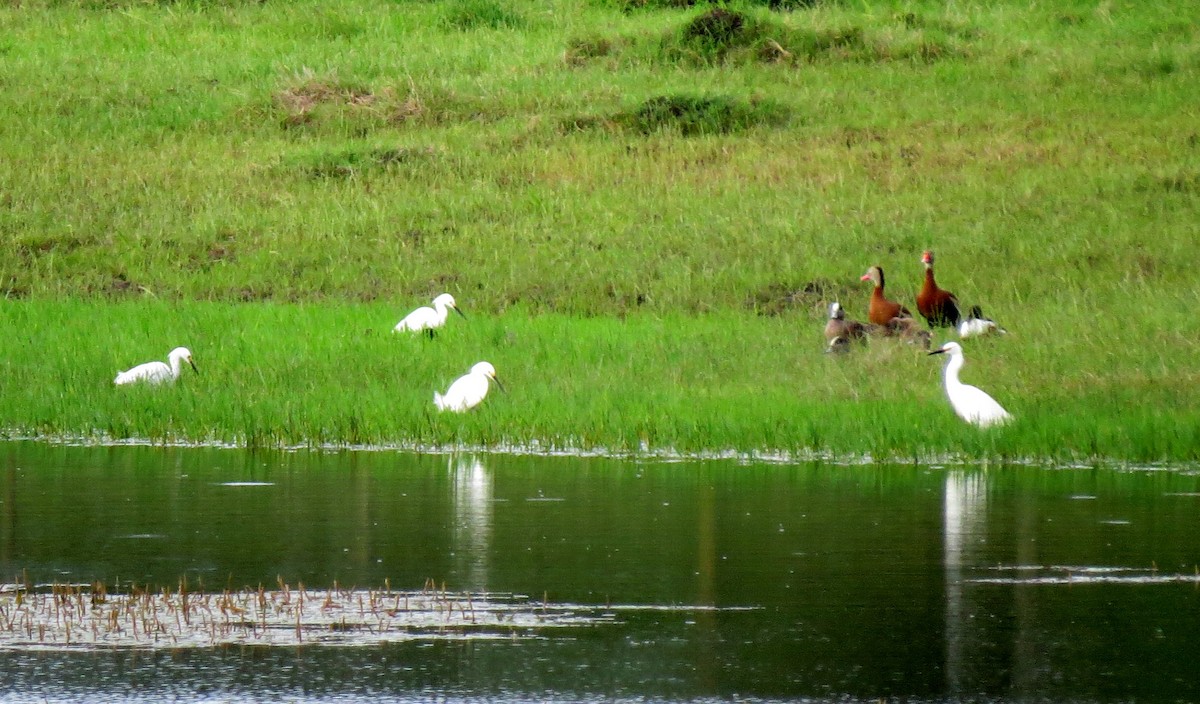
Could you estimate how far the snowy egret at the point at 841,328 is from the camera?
58.9ft

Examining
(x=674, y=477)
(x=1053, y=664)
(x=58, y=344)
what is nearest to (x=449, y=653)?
(x=1053, y=664)

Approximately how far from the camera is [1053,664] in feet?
25.1

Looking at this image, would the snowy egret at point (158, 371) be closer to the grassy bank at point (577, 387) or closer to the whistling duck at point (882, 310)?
the grassy bank at point (577, 387)

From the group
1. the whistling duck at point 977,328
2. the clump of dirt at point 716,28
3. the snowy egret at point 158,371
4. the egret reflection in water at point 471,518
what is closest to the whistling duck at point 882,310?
the whistling duck at point 977,328

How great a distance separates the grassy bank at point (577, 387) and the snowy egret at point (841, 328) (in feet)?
0.82

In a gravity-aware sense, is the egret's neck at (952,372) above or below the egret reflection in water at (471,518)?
above

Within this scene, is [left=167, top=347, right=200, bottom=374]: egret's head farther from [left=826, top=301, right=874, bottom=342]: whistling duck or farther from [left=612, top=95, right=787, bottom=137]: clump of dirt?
[left=612, top=95, right=787, bottom=137]: clump of dirt

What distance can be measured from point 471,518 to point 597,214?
13.8 m

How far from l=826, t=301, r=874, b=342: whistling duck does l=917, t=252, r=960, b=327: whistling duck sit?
1178 mm

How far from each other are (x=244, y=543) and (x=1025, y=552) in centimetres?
395

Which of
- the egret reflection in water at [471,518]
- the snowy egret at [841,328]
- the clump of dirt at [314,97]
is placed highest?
the clump of dirt at [314,97]

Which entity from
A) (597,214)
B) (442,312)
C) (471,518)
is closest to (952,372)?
(471,518)

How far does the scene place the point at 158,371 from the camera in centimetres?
1627

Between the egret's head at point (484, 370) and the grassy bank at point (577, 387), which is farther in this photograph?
the egret's head at point (484, 370)
